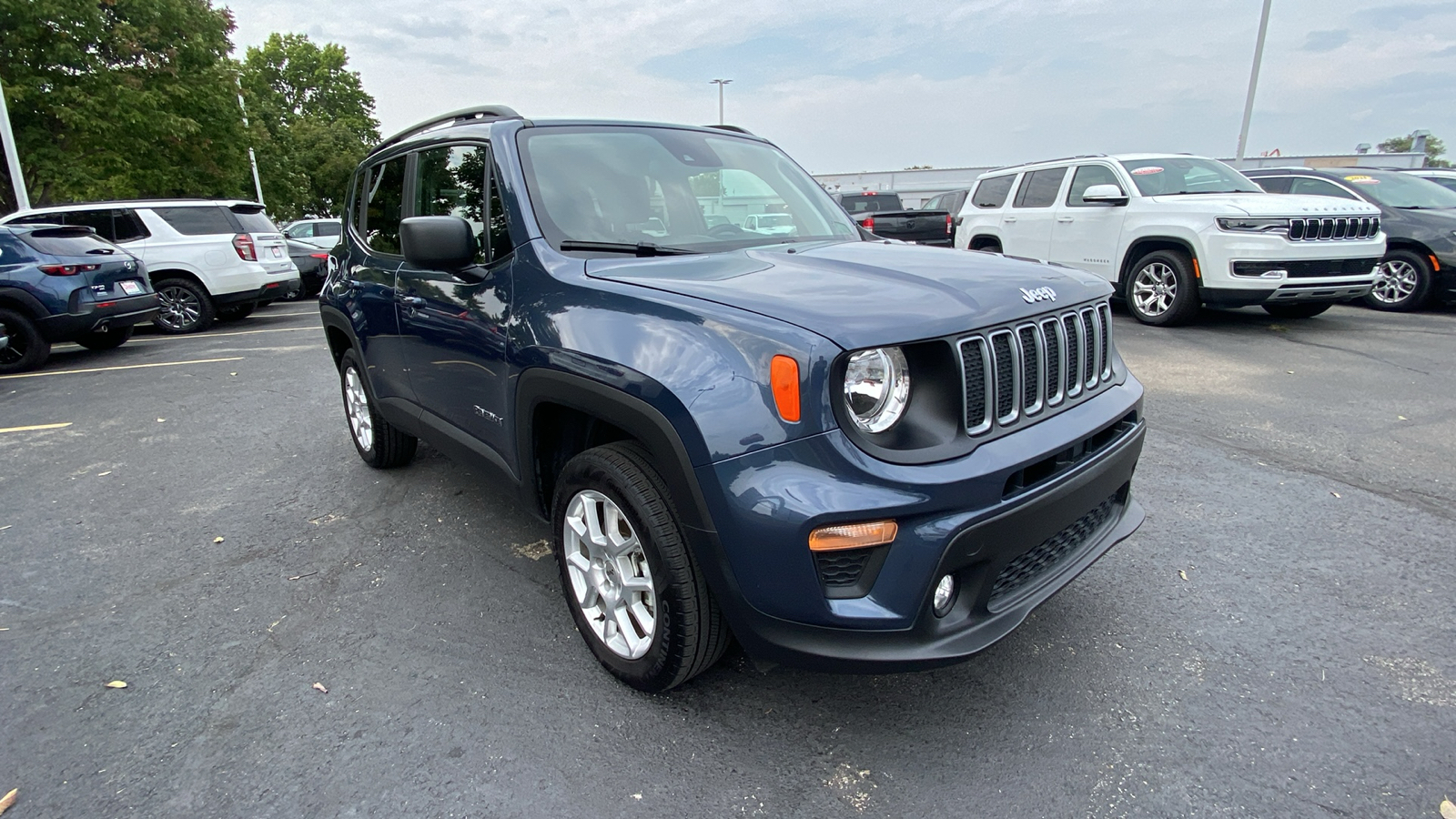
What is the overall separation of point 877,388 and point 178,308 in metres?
12.3

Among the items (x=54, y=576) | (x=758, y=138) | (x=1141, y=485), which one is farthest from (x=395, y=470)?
(x=1141, y=485)

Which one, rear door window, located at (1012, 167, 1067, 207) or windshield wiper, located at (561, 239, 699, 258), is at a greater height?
rear door window, located at (1012, 167, 1067, 207)

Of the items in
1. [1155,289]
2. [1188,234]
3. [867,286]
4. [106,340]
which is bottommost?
[106,340]

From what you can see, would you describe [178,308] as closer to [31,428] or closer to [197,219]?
[197,219]

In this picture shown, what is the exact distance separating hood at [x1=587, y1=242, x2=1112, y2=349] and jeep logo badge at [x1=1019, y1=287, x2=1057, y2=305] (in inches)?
0.4

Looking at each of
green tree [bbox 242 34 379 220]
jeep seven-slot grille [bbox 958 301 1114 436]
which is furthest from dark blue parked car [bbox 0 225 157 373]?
green tree [bbox 242 34 379 220]

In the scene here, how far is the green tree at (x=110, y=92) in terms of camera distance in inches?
606

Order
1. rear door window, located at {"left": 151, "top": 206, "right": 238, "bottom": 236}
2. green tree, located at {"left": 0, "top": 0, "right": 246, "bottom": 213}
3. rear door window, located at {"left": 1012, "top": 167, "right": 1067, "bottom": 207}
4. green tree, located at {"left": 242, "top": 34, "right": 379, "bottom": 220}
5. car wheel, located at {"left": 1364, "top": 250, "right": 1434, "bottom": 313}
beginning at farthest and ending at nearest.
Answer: green tree, located at {"left": 242, "top": 34, "right": 379, "bottom": 220} → green tree, located at {"left": 0, "top": 0, "right": 246, "bottom": 213} → rear door window, located at {"left": 151, "top": 206, "right": 238, "bottom": 236} → rear door window, located at {"left": 1012, "top": 167, "right": 1067, "bottom": 207} → car wheel, located at {"left": 1364, "top": 250, "right": 1434, "bottom": 313}

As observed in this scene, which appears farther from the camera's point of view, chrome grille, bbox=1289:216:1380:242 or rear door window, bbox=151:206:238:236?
rear door window, bbox=151:206:238:236

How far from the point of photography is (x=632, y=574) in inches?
95.9

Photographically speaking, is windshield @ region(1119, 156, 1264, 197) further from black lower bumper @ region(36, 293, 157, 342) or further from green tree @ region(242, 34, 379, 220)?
green tree @ region(242, 34, 379, 220)

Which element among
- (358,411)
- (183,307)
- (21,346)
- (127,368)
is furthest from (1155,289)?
(183,307)

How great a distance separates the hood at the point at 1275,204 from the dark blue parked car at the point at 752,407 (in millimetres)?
6336

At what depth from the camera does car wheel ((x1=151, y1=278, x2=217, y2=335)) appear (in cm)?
1098
